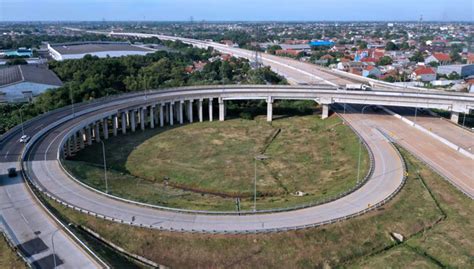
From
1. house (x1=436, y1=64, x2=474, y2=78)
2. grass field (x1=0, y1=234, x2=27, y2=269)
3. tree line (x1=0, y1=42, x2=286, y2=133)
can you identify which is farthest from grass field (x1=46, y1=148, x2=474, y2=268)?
house (x1=436, y1=64, x2=474, y2=78)

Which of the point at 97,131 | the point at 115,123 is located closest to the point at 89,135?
the point at 97,131

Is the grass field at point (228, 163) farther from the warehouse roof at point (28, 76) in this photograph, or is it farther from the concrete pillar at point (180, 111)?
the warehouse roof at point (28, 76)

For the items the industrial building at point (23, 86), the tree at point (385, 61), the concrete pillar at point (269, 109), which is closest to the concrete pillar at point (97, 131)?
the concrete pillar at point (269, 109)

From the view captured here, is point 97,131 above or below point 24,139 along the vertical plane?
below

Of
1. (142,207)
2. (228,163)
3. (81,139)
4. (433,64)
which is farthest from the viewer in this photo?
(433,64)

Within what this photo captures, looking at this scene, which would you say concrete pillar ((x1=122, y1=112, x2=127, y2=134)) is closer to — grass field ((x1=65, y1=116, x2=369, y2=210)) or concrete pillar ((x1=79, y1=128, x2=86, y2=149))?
grass field ((x1=65, y1=116, x2=369, y2=210))

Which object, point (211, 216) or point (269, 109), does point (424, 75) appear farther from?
point (211, 216)

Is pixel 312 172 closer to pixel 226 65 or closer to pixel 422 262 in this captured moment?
pixel 422 262
